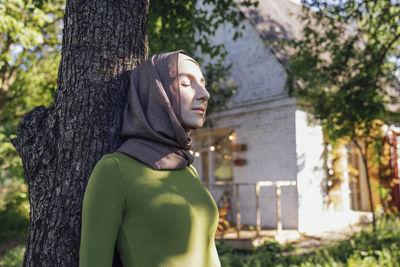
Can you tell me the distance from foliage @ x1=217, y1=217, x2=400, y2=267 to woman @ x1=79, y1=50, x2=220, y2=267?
11.4 feet

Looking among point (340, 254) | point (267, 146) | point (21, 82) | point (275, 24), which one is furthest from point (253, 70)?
point (21, 82)

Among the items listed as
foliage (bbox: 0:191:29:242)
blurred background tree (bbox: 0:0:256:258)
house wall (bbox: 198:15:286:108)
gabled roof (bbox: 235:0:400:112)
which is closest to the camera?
blurred background tree (bbox: 0:0:256:258)

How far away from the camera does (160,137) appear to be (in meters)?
1.44

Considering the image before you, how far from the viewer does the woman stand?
50.6 inches

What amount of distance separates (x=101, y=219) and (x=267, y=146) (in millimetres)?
8260

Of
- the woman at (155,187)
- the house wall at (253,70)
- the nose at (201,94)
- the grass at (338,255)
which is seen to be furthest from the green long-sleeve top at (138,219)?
the house wall at (253,70)

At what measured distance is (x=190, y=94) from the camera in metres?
1.55

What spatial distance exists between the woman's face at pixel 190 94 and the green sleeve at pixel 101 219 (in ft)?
1.42

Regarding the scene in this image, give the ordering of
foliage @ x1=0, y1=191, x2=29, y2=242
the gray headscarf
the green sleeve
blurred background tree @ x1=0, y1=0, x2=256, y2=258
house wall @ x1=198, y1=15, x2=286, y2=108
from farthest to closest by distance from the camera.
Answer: foliage @ x1=0, y1=191, x2=29, y2=242 → house wall @ x1=198, y1=15, x2=286, y2=108 → blurred background tree @ x1=0, y1=0, x2=256, y2=258 → the gray headscarf → the green sleeve

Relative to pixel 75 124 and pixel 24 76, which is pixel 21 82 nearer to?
pixel 24 76

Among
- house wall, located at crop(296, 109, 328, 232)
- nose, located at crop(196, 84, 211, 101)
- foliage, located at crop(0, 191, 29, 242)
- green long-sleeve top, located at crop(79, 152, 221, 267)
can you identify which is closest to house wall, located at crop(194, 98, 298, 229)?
→ house wall, located at crop(296, 109, 328, 232)

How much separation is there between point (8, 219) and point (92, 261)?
12.8 meters

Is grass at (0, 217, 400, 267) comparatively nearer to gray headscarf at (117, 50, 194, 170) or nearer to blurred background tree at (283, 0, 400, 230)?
blurred background tree at (283, 0, 400, 230)

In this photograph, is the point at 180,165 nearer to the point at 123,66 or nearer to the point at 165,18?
the point at 123,66
